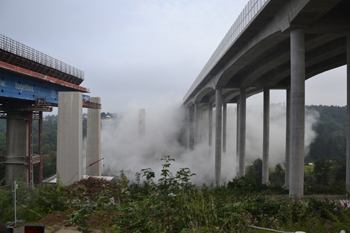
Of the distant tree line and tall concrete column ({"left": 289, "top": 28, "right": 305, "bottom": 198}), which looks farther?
the distant tree line

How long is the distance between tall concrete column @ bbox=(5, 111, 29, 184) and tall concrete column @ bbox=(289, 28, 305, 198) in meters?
27.0

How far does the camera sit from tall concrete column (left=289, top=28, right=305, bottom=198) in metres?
12.2

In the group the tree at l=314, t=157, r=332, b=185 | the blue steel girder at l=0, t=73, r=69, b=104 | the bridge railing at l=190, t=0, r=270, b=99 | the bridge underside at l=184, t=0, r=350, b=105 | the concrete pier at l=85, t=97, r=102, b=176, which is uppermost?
the bridge railing at l=190, t=0, r=270, b=99

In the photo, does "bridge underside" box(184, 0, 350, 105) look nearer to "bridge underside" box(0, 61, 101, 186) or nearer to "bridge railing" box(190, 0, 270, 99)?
"bridge railing" box(190, 0, 270, 99)

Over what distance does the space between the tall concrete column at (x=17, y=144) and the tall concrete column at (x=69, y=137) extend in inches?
410

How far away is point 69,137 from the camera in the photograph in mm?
19438

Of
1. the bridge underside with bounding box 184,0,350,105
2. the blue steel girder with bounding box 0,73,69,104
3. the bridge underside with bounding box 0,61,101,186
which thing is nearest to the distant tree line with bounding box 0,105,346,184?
the bridge underside with bounding box 0,61,101,186

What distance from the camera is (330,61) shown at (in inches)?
813

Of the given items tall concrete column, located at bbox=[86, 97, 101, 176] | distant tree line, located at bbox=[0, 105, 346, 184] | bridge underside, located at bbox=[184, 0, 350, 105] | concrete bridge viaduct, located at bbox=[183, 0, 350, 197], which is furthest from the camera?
distant tree line, located at bbox=[0, 105, 346, 184]

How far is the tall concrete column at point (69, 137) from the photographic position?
1916 cm

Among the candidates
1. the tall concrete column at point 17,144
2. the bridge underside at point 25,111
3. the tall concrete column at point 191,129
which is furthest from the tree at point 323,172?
the tall concrete column at point 17,144

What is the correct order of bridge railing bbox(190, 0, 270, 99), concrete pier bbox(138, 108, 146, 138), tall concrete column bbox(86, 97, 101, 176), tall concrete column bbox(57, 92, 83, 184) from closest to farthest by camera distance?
bridge railing bbox(190, 0, 270, 99) < tall concrete column bbox(57, 92, 83, 184) < tall concrete column bbox(86, 97, 101, 176) < concrete pier bbox(138, 108, 146, 138)

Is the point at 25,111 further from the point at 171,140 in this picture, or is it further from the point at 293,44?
the point at 171,140

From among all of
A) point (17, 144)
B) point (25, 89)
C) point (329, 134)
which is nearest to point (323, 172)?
point (25, 89)
